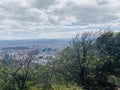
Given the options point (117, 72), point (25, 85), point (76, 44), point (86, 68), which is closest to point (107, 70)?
point (117, 72)

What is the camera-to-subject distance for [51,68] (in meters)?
37.5

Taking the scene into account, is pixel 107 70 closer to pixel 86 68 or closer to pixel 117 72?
pixel 117 72

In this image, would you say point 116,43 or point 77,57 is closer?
point 77,57

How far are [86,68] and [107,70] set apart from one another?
4.45 m

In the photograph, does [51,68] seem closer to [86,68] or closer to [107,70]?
[86,68]

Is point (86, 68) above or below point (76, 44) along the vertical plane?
below

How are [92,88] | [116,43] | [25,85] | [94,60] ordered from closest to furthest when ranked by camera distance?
[25,85] → [92,88] → [94,60] → [116,43]

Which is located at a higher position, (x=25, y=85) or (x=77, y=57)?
(x=77, y=57)

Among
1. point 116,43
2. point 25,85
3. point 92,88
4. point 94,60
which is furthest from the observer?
point 116,43

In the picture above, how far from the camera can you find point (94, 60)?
125ft

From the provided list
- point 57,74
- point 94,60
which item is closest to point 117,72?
point 94,60

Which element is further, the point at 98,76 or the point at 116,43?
the point at 116,43

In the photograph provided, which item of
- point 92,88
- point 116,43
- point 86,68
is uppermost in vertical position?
point 116,43

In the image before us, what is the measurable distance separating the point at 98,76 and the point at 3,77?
1323 centimetres
